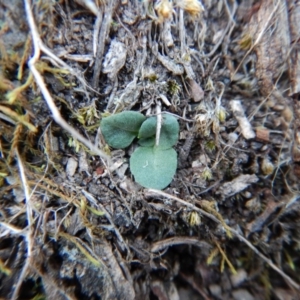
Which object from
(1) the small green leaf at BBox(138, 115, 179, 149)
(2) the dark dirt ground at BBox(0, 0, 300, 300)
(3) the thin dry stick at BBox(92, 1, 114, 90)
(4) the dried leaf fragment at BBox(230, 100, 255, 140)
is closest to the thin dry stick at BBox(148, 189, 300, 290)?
(2) the dark dirt ground at BBox(0, 0, 300, 300)

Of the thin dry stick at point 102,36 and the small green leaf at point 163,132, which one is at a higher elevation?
the thin dry stick at point 102,36

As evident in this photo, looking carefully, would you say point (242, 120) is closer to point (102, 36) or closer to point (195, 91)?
point (195, 91)

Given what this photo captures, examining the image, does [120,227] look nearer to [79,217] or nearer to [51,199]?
[79,217]

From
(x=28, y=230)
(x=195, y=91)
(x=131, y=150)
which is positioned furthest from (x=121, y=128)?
(x=28, y=230)

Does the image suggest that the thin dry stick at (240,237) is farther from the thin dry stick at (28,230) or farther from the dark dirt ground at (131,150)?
the thin dry stick at (28,230)

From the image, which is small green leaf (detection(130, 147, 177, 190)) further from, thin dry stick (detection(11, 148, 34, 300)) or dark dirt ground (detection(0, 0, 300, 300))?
thin dry stick (detection(11, 148, 34, 300))

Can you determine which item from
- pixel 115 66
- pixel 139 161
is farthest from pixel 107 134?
pixel 115 66

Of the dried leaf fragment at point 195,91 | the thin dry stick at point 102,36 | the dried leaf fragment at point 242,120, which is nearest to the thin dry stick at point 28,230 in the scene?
the thin dry stick at point 102,36
